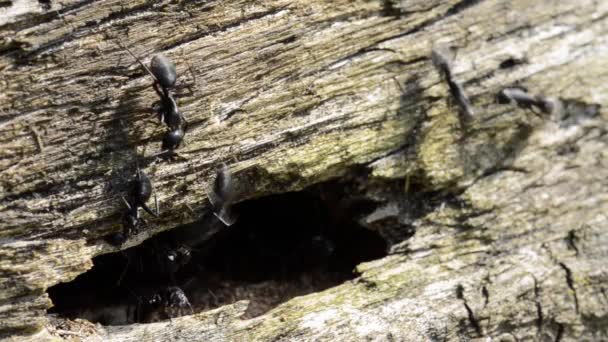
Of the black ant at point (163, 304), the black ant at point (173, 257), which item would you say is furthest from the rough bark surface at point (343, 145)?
the black ant at point (163, 304)

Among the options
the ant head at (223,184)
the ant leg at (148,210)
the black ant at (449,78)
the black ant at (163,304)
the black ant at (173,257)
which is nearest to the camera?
the ant leg at (148,210)

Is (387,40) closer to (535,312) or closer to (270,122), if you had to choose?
(270,122)

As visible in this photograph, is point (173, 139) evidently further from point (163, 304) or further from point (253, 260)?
point (253, 260)

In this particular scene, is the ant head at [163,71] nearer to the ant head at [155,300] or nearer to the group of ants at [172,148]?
the group of ants at [172,148]

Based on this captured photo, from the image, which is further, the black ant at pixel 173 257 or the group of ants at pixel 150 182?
the black ant at pixel 173 257

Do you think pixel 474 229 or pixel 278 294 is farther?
pixel 278 294

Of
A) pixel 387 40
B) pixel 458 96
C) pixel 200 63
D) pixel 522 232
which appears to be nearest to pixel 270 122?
pixel 200 63

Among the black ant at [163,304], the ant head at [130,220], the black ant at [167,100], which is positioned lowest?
the black ant at [163,304]

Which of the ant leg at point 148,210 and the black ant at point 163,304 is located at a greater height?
the ant leg at point 148,210
